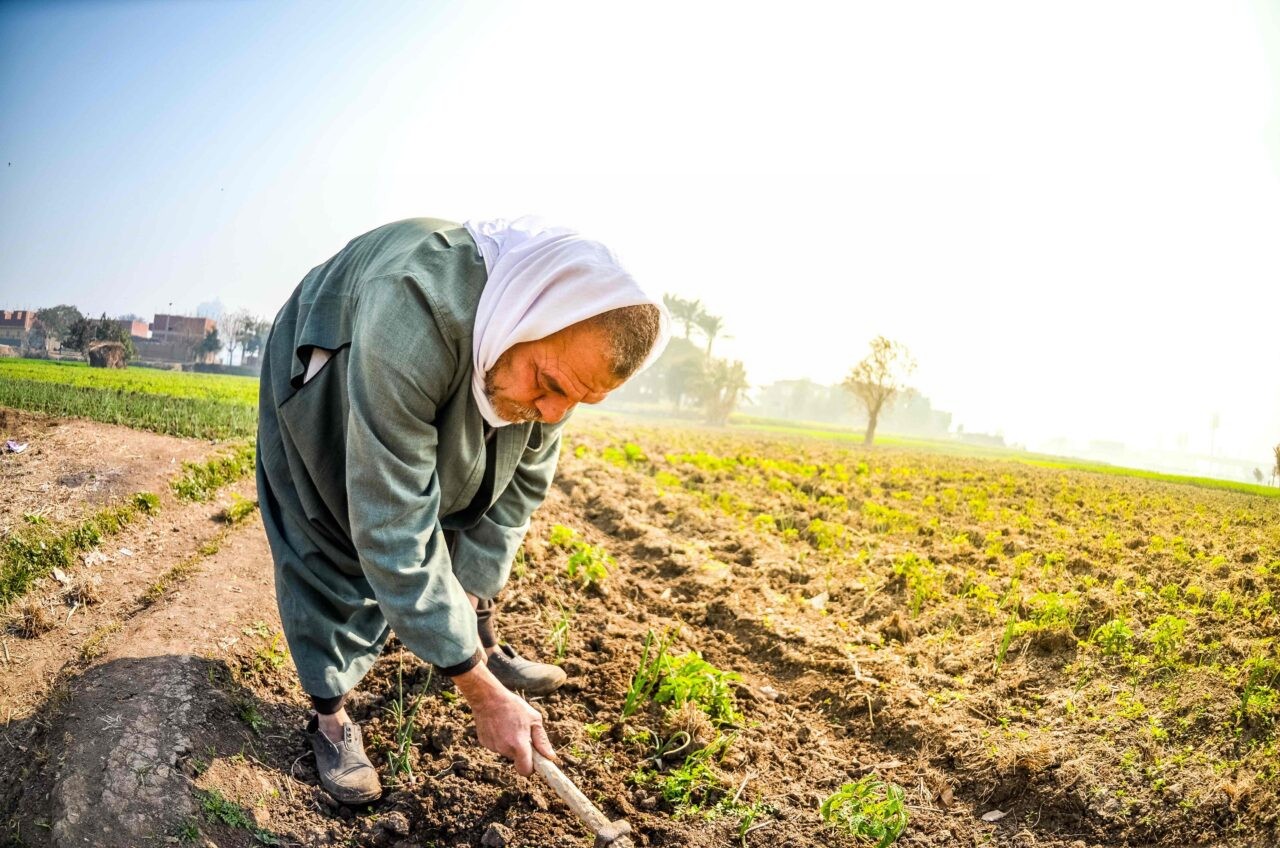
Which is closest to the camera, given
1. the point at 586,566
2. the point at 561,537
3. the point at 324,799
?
the point at 324,799

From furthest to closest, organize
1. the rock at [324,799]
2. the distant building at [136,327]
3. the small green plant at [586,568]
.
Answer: the small green plant at [586,568] → the distant building at [136,327] → the rock at [324,799]

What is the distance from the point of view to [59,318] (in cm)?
298

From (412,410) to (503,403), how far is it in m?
0.22

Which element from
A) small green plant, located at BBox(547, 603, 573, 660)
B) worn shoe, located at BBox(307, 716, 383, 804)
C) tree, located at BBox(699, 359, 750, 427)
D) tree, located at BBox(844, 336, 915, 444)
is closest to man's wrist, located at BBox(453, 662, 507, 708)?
worn shoe, located at BBox(307, 716, 383, 804)

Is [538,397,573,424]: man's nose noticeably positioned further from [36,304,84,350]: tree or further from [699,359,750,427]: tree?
[699,359,750,427]: tree

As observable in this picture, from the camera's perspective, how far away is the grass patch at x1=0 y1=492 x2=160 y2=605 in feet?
7.86

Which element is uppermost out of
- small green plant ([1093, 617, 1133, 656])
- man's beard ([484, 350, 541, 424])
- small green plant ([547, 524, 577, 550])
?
man's beard ([484, 350, 541, 424])

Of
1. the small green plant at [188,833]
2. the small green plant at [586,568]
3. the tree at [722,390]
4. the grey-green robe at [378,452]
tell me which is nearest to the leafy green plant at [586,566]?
the small green plant at [586,568]

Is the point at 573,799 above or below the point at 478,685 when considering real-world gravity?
below

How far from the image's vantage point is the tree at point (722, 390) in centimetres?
2417

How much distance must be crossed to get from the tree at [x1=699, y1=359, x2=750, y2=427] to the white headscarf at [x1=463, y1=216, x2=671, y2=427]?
21282 mm

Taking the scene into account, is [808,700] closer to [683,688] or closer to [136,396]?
[683,688]

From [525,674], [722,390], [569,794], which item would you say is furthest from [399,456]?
[722,390]

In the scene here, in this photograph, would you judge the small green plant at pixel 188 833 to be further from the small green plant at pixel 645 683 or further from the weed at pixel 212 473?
the weed at pixel 212 473
